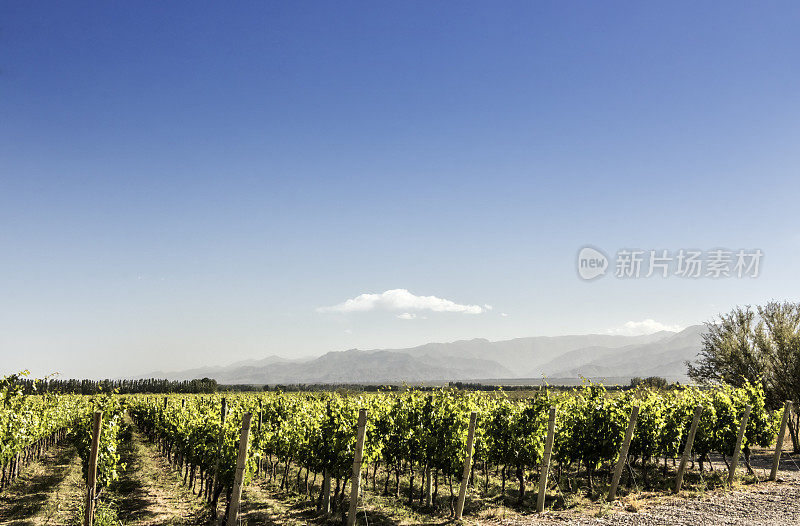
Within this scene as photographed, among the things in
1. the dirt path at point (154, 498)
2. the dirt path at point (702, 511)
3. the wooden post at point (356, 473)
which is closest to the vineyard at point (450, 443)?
the wooden post at point (356, 473)

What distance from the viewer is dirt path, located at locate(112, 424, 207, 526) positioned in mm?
14422

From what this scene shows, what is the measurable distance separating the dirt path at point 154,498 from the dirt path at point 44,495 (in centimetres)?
152

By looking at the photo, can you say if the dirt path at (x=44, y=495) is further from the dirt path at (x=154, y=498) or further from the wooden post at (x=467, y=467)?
the wooden post at (x=467, y=467)

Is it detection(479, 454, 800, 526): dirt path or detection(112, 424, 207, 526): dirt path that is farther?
detection(112, 424, 207, 526): dirt path

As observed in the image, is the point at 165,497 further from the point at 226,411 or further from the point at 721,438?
the point at 721,438

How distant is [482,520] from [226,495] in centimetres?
972

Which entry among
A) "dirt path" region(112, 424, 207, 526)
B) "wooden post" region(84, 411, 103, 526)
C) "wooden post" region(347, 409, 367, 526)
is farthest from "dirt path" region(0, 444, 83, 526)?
"wooden post" region(347, 409, 367, 526)

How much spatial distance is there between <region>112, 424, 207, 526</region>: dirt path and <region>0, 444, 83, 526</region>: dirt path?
1519mm

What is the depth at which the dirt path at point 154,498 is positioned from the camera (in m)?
14.4

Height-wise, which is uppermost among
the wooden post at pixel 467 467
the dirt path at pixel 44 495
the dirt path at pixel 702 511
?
the wooden post at pixel 467 467

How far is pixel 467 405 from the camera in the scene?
16.2m

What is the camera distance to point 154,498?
17.1 metres

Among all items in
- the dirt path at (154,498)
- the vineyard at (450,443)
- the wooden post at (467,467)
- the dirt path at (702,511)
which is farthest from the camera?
the dirt path at (154,498)

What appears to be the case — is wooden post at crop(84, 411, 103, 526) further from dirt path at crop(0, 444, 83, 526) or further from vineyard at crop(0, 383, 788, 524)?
dirt path at crop(0, 444, 83, 526)
